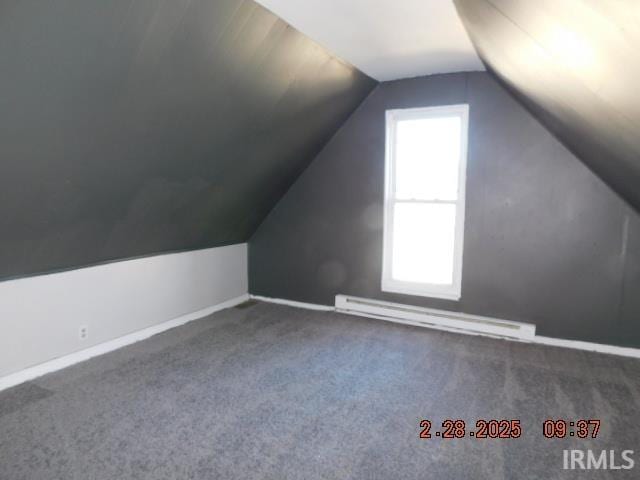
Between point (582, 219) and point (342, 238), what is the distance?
2035 millimetres

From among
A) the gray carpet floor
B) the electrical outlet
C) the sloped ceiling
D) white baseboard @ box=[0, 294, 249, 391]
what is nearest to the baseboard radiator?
the gray carpet floor

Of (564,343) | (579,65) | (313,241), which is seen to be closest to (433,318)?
(564,343)

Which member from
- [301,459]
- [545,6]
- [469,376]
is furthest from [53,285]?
[545,6]

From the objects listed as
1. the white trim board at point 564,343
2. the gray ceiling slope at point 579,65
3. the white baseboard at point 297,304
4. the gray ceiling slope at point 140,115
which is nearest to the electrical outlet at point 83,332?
the gray ceiling slope at point 140,115

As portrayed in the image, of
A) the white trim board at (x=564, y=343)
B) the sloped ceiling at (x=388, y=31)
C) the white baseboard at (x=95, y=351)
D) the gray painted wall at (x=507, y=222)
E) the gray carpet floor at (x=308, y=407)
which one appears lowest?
the gray carpet floor at (x=308, y=407)

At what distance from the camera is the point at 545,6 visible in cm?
126

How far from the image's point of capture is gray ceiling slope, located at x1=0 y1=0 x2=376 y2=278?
1.68 metres

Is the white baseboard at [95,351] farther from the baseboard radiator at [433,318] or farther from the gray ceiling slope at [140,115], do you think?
the baseboard radiator at [433,318]

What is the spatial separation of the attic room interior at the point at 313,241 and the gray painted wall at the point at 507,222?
0.02 meters

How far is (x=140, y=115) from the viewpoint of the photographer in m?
2.18

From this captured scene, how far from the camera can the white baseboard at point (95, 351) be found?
2607 mm

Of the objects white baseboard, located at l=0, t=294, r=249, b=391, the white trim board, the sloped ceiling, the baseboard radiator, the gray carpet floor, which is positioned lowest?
the gray carpet floor

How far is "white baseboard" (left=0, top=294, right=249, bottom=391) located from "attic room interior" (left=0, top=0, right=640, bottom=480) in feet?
0.05

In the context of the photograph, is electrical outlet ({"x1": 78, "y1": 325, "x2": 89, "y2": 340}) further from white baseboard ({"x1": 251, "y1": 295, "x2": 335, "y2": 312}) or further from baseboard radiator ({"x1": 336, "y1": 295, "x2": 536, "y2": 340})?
baseboard radiator ({"x1": 336, "y1": 295, "x2": 536, "y2": 340})
